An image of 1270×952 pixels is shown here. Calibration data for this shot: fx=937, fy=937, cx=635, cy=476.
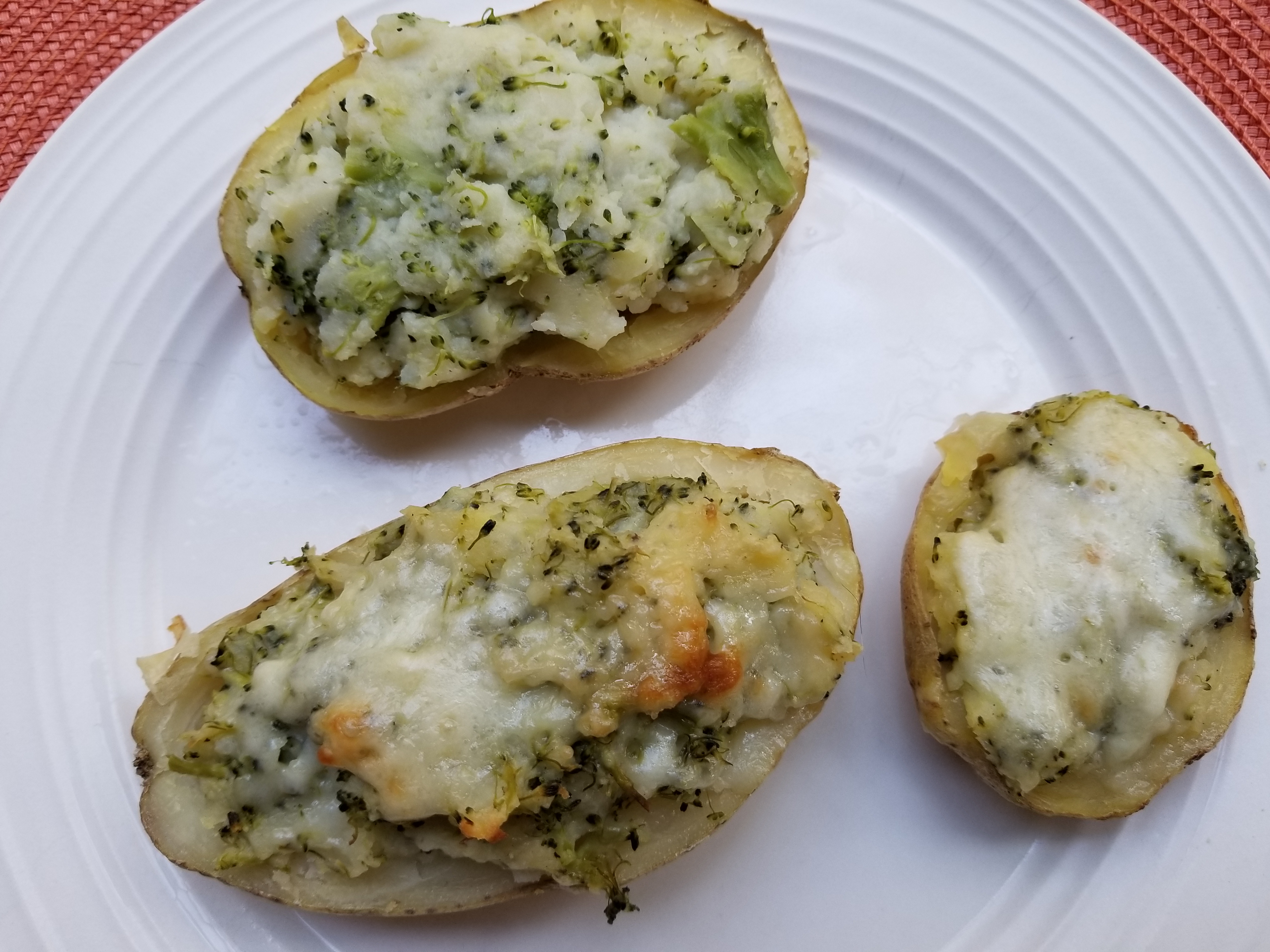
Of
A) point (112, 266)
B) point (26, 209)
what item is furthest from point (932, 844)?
point (26, 209)

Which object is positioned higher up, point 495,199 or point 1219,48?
point 495,199

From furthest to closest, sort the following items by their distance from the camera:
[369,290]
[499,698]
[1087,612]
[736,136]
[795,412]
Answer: [795,412], [736,136], [369,290], [1087,612], [499,698]

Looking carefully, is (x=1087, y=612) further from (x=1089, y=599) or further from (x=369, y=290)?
(x=369, y=290)

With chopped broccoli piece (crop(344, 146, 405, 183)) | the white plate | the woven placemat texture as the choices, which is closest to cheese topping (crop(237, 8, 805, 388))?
chopped broccoli piece (crop(344, 146, 405, 183))

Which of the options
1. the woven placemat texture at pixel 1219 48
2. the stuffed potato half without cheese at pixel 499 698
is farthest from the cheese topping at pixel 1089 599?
the woven placemat texture at pixel 1219 48

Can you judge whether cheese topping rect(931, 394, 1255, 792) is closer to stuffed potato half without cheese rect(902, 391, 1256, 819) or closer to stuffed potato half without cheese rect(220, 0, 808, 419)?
stuffed potato half without cheese rect(902, 391, 1256, 819)

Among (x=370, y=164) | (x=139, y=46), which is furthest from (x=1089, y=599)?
(x=139, y=46)
